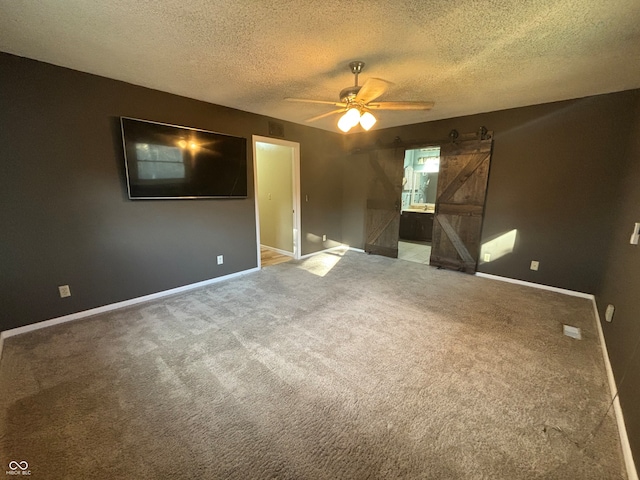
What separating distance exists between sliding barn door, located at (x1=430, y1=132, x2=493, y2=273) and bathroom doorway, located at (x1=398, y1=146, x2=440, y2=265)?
1.19 metres

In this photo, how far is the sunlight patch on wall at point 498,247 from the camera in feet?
12.1

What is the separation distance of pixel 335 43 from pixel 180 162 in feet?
7.33

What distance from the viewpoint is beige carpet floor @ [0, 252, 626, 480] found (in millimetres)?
1295

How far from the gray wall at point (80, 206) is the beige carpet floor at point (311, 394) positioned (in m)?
0.38

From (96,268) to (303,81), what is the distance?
2.93 m

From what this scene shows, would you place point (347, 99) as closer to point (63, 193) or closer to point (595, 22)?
point (595, 22)

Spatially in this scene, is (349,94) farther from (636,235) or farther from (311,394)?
(636,235)

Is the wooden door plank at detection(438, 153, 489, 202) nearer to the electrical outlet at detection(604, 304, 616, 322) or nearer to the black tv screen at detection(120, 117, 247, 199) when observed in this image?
the electrical outlet at detection(604, 304, 616, 322)

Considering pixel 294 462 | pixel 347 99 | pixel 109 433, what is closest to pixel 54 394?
pixel 109 433

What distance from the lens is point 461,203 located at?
4.08m

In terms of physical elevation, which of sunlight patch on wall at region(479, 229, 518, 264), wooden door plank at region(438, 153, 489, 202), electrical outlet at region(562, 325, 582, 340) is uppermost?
wooden door plank at region(438, 153, 489, 202)

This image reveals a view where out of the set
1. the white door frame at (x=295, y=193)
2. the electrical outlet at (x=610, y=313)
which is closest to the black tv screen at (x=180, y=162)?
the white door frame at (x=295, y=193)

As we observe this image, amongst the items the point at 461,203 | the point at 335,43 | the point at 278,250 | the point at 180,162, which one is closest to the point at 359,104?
the point at 335,43

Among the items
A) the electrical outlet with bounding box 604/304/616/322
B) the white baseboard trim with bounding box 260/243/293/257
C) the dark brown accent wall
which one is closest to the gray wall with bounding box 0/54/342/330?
the white baseboard trim with bounding box 260/243/293/257
